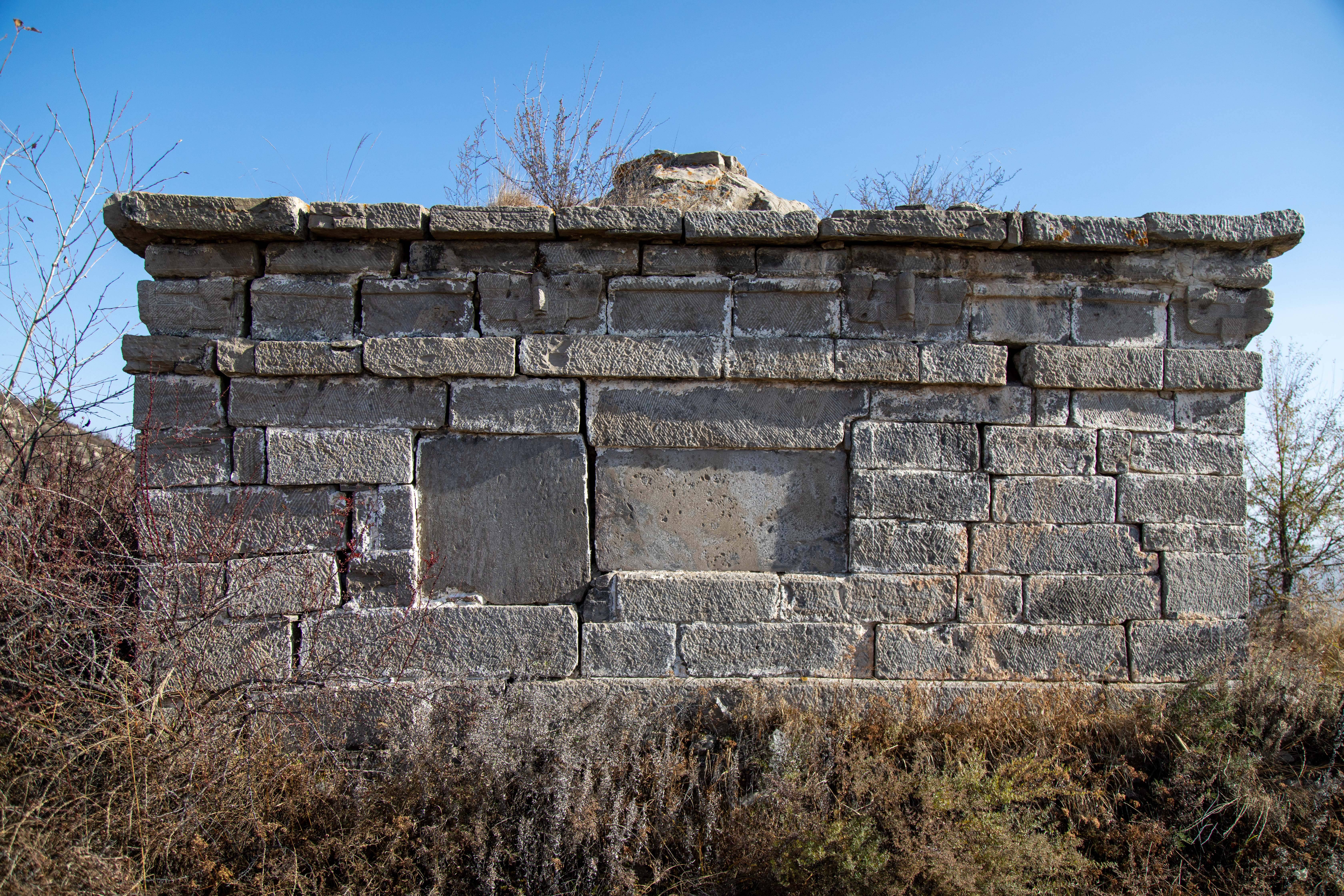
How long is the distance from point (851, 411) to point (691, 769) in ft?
6.27

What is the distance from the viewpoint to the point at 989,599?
3889 millimetres

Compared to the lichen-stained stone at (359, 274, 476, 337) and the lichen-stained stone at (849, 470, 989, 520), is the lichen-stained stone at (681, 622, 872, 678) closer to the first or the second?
the lichen-stained stone at (849, 470, 989, 520)

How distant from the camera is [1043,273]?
3982mm

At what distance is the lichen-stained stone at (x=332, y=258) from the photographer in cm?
382

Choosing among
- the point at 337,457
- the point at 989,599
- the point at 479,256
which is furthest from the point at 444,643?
the point at 989,599

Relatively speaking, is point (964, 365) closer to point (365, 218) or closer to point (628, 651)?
point (628, 651)

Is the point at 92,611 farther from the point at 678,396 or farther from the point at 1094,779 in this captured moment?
the point at 1094,779

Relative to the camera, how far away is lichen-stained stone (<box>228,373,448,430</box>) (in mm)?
3752

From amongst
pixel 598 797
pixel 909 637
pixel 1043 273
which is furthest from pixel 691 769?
pixel 1043 273

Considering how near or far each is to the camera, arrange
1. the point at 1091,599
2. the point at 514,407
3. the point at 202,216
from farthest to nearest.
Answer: the point at 1091,599, the point at 514,407, the point at 202,216

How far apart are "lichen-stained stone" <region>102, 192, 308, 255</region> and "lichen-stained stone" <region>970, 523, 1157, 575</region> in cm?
382

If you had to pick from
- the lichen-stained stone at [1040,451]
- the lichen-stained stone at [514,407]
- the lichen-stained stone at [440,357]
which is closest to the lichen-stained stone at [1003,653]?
the lichen-stained stone at [1040,451]

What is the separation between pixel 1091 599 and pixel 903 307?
180 cm

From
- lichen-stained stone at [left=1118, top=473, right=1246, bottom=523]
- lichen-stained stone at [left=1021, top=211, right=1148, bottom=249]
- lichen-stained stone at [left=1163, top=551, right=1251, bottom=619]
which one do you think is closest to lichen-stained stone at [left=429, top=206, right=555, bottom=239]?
lichen-stained stone at [left=1021, top=211, right=1148, bottom=249]
